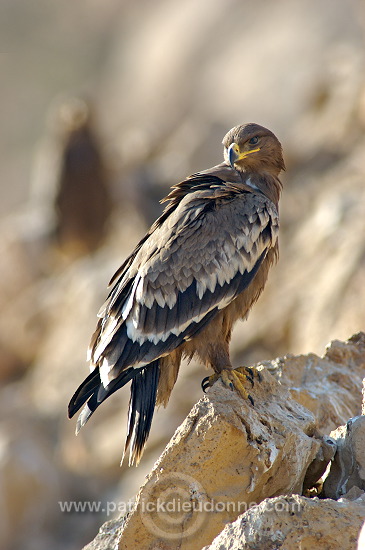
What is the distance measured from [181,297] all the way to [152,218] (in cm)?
1136

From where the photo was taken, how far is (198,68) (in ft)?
121

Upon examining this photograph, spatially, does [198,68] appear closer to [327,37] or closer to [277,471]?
[327,37]

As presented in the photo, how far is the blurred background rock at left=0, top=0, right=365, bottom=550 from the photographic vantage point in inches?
445

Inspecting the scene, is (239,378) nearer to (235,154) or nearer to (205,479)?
(205,479)

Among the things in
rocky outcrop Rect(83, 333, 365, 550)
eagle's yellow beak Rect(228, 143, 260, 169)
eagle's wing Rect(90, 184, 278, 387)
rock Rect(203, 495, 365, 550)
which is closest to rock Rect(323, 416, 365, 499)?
rocky outcrop Rect(83, 333, 365, 550)

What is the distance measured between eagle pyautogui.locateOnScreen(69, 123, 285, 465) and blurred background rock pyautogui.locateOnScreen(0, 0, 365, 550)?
3.73 m

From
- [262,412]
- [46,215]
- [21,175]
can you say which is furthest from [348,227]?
[21,175]

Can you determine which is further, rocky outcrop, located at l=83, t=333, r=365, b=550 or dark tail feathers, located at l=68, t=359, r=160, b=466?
dark tail feathers, located at l=68, t=359, r=160, b=466

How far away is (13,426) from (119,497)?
1587mm

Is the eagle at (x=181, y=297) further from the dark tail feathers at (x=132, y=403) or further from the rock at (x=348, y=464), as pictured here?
the rock at (x=348, y=464)

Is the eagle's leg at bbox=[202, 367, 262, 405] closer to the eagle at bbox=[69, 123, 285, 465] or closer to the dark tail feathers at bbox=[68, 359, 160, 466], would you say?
the eagle at bbox=[69, 123, 285, 465]

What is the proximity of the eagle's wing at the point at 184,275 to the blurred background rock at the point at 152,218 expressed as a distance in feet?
12.4

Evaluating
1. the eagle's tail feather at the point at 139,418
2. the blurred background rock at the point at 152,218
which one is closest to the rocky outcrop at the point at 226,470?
the eagle's tail feather at the point at 139,418

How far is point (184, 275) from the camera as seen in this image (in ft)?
21.0
